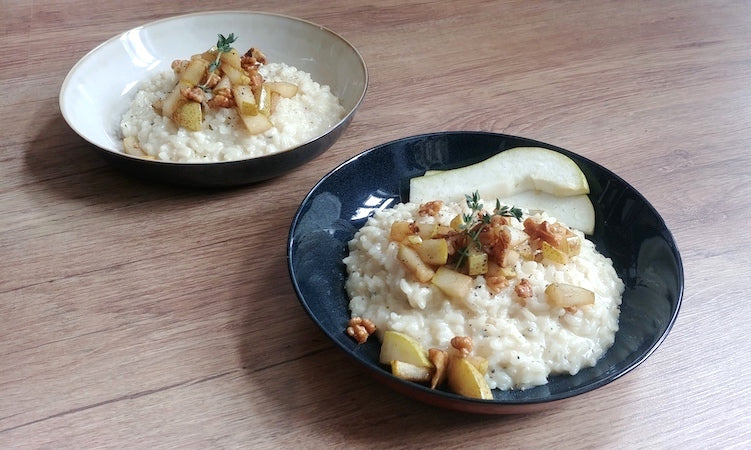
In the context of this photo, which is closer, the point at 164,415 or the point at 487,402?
the point at 487,402

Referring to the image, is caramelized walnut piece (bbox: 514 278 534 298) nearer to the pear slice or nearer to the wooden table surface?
the wooden table surface

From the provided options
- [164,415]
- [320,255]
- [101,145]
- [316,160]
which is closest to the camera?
[164,415]

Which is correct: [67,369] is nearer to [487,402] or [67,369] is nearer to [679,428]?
[487,402]

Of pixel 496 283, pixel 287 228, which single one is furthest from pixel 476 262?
pixel 287 228

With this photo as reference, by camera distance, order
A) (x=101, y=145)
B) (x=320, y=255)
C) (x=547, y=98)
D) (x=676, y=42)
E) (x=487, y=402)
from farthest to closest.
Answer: (x=676, y=42) < (x=547, y=98) < (x=101, y=145) < (x=320, y=255) < (x=487, y=402)

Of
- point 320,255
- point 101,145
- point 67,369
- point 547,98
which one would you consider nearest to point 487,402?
point 320,255

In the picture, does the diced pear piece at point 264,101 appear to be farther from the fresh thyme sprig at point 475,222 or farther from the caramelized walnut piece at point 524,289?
the caramelized walnut piece at point 524,289
